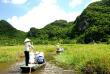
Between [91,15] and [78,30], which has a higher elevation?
[91,15]

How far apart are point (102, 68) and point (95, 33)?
68325 millimetres

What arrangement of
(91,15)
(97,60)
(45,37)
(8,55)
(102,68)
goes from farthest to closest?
(45,37)
(91,15)
(8,55)
(97,60)
(102,68)

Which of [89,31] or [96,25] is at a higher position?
[96,25]

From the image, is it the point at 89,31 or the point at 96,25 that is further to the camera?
the point at 96,25

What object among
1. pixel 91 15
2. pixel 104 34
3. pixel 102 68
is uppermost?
pixel 91 15

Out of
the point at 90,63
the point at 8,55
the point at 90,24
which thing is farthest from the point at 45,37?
the point at 90,63

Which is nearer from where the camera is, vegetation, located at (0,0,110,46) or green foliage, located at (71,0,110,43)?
vegetation, located at (0,0,110,46)

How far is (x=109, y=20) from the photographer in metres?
75.6

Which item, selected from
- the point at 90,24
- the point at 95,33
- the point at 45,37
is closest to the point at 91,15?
the point at 90,24

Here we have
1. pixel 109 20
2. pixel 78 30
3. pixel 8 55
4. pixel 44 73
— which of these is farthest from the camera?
pixel 78 30

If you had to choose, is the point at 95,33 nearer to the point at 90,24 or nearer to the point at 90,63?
the point at 90,24

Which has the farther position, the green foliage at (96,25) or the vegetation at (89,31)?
the green foliage at (96,25)

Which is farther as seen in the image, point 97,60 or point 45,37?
point 45,37

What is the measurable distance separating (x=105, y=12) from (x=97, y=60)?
91.3 m
